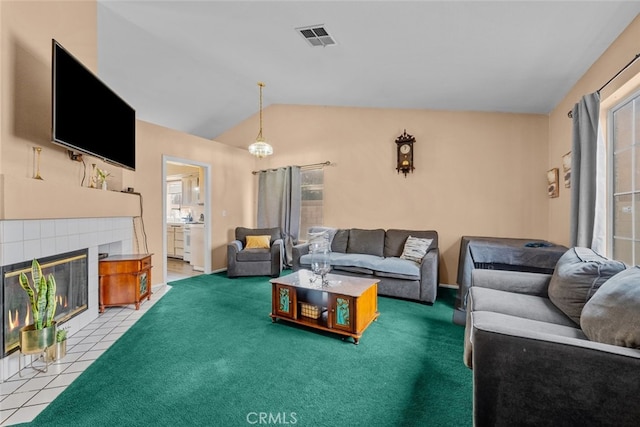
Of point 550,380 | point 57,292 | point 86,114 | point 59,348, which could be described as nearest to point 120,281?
point 57,292

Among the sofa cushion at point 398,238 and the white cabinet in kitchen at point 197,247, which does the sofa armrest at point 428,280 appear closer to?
the sofa cushion at point 398,238

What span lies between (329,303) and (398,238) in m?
2.02

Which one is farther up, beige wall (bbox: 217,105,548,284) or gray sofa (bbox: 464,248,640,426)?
beige wall (bbox: 217,105,548,284)

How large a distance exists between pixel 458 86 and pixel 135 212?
168 inches

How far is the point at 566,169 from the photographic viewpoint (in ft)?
9.79

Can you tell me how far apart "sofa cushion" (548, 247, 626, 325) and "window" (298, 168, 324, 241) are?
140 inches

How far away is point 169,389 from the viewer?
5.65 feet

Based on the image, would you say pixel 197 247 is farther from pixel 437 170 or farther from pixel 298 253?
pixel 437 170

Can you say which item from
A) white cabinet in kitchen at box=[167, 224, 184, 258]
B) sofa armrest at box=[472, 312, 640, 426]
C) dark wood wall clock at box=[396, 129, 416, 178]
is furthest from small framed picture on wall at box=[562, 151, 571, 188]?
white cabinet in kitchen at box=[167, 224, 184, 258]

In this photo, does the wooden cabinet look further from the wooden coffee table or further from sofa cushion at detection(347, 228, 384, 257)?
sofa cushion at detection(347, 228, 384, 257)

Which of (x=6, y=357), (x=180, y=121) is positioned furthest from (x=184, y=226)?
(x=6, y=357)

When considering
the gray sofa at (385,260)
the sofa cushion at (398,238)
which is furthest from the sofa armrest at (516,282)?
the sofa cushion at (398,238)

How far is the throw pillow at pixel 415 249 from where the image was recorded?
370cm

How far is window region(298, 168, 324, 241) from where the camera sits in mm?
5082
